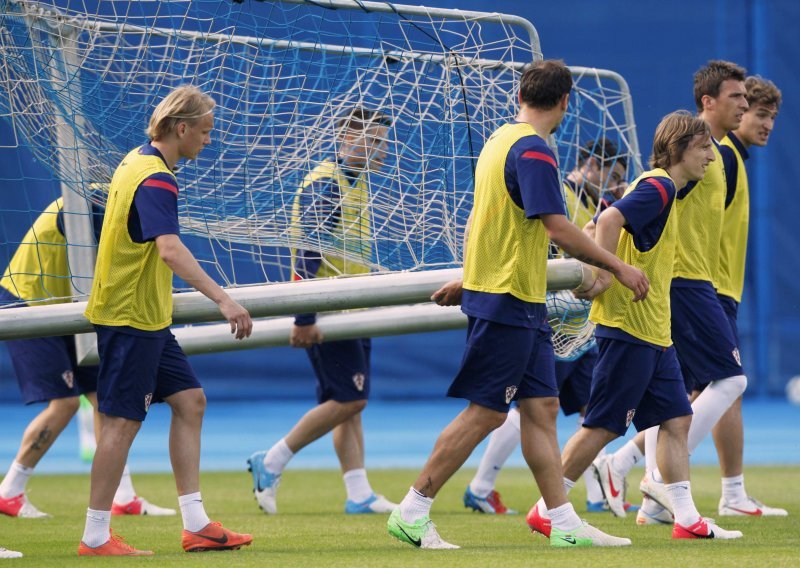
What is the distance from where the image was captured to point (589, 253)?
430 cm

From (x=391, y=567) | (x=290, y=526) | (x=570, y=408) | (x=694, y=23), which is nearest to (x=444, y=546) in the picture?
(x=391, y=567)

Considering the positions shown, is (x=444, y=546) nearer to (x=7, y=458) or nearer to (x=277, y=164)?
(x=277, y=164)

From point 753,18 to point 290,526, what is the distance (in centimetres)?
879

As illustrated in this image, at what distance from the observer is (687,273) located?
5.22m

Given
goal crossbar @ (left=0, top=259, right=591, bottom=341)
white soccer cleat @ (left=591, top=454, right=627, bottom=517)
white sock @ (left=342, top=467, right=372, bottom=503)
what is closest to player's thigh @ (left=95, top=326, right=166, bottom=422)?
goal crossbar @ (left=0, top=259, right=591, bottom=341)

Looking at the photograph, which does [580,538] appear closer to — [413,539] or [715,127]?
[413,539]

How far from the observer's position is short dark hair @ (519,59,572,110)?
4395mm

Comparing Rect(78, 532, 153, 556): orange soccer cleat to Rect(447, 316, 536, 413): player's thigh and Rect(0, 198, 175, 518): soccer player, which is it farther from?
Rect(0, 198, 175, 518): soccer player

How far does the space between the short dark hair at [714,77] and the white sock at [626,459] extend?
1582 millimetres

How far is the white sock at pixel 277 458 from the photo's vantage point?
6465mm

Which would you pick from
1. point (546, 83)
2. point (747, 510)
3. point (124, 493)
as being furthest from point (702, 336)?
point (124, 493)

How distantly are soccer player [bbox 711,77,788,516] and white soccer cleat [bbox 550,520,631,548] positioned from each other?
1444 millimetres

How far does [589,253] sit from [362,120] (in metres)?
1.57

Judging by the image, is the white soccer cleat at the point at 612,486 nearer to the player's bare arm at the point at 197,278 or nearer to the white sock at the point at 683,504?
the white sock at the point at 683,504
